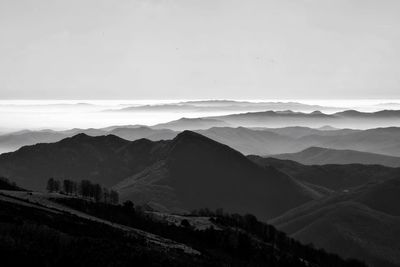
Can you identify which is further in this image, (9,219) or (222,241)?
(222,241)

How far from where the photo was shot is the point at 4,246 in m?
68.6

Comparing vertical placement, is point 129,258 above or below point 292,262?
above

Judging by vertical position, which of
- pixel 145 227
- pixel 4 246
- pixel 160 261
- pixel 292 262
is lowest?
pixel 292 262

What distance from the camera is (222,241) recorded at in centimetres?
19462

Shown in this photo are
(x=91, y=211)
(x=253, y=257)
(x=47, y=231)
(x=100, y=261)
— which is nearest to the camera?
(x=100, y=261)

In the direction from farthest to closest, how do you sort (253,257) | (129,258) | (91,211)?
1. (91,211)
2. (253,257)
3. (129,258)

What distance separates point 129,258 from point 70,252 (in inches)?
337

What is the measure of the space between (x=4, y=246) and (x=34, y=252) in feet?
11.6

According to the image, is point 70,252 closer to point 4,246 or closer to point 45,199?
point 4,246

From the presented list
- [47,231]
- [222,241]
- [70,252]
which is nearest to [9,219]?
[47,231]

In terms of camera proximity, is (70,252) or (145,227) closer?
(70,252)

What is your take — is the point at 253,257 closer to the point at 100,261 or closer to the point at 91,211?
the point at 91,211

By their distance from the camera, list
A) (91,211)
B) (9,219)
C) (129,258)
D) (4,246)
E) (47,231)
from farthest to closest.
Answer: (91,211), (9,219), (47,231), (129,258), (4,246)

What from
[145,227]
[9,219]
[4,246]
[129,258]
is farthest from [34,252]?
[145,227]
